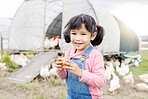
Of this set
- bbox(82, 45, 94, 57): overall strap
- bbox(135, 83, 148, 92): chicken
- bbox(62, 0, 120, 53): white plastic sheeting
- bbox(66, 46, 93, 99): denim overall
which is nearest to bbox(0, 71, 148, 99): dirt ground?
bbox(135, 83, 148, 92): chicken

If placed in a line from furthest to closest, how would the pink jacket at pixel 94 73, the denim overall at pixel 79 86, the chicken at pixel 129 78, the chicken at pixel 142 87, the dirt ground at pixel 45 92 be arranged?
1. the chicken at pixel 129 78
2. the chicken at pixel 142 87
3. the dirt ground at pixel 45 92
4. the denim overall at pixel 79 86
5. the pink jacket at pixel 94 73

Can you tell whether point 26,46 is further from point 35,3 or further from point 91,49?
point 91,49

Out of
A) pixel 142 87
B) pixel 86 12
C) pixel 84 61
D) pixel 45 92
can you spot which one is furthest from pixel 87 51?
pixel 86 12

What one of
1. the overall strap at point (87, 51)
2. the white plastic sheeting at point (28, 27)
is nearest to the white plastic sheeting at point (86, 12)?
the white plastic sheeting at point (28, 27)

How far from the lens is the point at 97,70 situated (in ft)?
3.55

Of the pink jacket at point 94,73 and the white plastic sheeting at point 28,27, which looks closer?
the pink jacket at point 94,73

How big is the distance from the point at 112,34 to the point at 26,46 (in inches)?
172

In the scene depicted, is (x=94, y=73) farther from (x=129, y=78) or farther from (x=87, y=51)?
(x=129, y=78)

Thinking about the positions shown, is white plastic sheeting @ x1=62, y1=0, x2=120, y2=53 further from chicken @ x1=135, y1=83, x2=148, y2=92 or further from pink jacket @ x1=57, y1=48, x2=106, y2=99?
pink jacket @ x1=57, y1=48, x2=106, y2=99

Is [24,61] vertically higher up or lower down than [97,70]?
lower down

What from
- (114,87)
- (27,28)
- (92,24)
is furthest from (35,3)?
(92,24)

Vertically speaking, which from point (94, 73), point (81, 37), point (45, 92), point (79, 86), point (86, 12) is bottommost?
point (45, 92)

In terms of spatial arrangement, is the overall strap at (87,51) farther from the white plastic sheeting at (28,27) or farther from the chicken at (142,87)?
the white plastic sheeting at (28,27)

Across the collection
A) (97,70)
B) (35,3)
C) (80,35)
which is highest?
(35,3)
